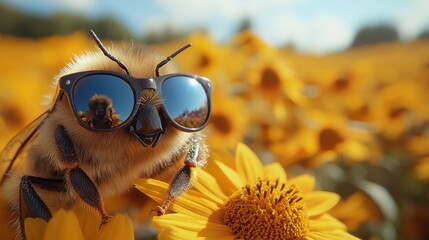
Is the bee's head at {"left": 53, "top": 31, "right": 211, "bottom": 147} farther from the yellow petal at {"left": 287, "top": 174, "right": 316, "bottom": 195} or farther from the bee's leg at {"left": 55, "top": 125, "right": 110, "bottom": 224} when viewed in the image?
the yellow petal at {"left": 287, "top": 174, "right": 316, "bottom": 195}

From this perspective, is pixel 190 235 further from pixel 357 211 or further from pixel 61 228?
pixel 357 211

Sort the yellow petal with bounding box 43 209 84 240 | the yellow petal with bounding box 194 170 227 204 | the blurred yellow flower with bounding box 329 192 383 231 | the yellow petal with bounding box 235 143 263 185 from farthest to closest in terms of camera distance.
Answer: the blurred yellow flower with bounding box 329 192 383 231, the yellow petal with bounding box 235 143 263 185, the yellow petal with bounding box 194 170 227 204, the yellow petal with bounding box 43 209 84 240

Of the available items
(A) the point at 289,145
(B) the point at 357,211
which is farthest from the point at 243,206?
(A) the point at 289,145

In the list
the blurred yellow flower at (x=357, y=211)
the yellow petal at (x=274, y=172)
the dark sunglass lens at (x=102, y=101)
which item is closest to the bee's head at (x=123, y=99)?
the dark sunglass lens at (x=102, y=101)

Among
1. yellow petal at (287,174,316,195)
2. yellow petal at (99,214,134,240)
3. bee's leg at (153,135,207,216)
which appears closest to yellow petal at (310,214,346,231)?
yellow petal at (287,174,316,195)

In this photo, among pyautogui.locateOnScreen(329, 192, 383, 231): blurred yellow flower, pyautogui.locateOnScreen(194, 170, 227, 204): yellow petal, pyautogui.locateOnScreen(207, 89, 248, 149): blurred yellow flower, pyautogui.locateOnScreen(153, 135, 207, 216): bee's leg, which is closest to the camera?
pyautogui.locateOnScreen(153, 135, 207, 216): bee's leg

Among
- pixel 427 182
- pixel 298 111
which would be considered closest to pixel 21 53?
pixel 298 111

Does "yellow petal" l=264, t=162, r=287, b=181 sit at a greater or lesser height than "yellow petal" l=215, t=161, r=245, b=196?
greater

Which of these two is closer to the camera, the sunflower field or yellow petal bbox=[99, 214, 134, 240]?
yellow petal bbox=[99, 214, 134, 240]
